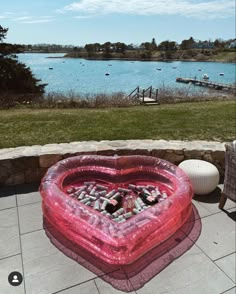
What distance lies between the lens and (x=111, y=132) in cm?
576

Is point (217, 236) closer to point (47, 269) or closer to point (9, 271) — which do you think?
point (47, 269)

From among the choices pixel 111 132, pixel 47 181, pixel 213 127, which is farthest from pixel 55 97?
pixel 47 181

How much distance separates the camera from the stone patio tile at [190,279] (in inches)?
88.6

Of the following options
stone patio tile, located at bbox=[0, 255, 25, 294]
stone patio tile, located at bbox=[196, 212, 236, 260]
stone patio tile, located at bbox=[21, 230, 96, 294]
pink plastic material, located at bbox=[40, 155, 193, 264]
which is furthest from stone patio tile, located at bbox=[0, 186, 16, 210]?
stone patio tile, located at bbox=[196, 212, 236, 260]

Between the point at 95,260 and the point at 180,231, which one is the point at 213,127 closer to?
the point at 180,231

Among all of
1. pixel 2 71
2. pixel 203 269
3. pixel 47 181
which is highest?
pixel 2 71

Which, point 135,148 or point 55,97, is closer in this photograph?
point 135,148

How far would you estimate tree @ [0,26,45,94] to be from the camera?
1745 cm

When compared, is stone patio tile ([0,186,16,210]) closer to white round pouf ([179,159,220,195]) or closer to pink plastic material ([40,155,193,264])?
pink plastic material ([40,155,193,264])

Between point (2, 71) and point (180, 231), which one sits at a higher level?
point (2, 71)

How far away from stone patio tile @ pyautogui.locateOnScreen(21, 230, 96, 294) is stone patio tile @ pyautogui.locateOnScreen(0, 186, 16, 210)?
0.77 m

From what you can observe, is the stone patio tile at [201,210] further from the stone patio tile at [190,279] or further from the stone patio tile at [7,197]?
the stone patio tile at [7,197]

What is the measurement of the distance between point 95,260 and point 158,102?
11008 mm

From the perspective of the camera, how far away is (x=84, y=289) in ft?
7.29
